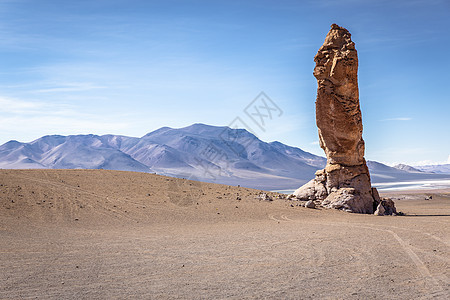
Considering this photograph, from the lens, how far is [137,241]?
10172mm

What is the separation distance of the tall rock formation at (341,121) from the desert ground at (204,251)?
197 centimetres

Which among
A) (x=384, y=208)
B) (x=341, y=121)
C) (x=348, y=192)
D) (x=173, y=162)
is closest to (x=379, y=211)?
(x=384, y=208)

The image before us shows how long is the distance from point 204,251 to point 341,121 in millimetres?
11334

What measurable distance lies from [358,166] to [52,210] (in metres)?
13.0

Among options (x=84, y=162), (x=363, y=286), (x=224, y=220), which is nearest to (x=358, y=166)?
(x=224, y=220)

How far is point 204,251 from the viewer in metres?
8.81

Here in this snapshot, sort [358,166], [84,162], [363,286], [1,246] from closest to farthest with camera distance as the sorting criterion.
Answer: [363,286] → [1,246] → [358,166] → [84,162]

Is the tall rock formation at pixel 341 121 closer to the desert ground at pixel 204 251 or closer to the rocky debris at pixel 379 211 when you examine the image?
the rocky debris at pixel 379 211

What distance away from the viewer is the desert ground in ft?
20.0

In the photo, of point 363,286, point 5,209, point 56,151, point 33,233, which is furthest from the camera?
point 56,151

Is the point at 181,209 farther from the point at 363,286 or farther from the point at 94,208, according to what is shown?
the point at 363,286

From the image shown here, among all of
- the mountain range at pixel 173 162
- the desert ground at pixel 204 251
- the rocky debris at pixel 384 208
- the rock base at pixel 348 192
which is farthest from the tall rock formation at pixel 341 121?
the mountain range at pixel 173 162

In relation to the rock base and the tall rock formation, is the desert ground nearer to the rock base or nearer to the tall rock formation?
the rock base

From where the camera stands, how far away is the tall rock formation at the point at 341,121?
17.4 metres
